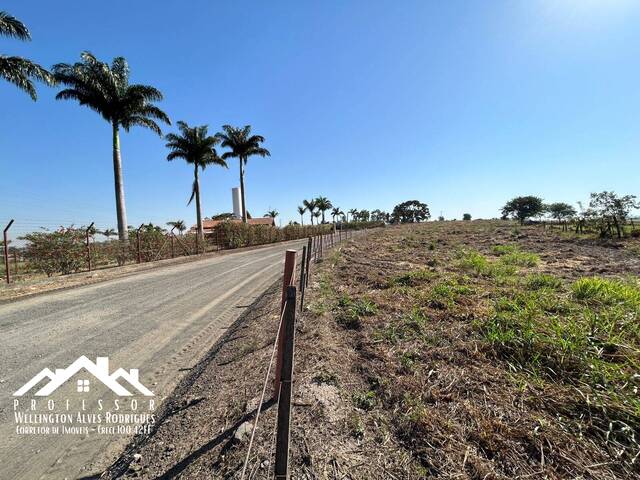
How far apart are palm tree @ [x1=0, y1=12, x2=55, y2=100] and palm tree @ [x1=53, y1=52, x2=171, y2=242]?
17.7 ft

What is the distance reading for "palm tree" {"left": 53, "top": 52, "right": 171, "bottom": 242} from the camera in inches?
623

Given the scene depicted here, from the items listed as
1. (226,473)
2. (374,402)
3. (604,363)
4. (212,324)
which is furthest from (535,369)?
(212,324)

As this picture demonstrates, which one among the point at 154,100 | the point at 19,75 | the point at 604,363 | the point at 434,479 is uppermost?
the point at 154,100

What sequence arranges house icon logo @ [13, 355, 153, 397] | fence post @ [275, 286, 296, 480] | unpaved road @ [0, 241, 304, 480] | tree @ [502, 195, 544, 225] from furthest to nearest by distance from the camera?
tree @ [502, 195, 544, 225], house icon logo @ [13, 355, 153, 397], unpaved road @ [0, 241, 304, 480], fence post @ [275, 286, 296, 480]

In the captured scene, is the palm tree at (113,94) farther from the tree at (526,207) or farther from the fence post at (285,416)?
the tree at (526,207)

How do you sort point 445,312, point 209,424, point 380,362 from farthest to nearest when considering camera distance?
point 445,312, point 380,362, point 209,424

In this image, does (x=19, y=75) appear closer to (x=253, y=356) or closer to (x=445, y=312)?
(x=253, y=356)

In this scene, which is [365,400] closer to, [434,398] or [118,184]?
[434,398]

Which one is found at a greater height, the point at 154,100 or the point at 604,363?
the point at 154,100

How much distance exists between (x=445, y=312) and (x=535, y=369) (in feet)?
5.33

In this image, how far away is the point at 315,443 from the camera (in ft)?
6.48

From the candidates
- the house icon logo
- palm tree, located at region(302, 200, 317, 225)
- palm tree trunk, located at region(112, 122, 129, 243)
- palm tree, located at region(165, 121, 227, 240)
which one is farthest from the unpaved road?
palm tree, located at region(302, 200, 317, 225)

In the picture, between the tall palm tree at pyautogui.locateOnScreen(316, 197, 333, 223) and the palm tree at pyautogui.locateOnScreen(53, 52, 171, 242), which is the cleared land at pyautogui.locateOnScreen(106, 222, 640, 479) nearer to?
the palm tree at pyautogui.locateOnScreen(53, 52, 171, 242)

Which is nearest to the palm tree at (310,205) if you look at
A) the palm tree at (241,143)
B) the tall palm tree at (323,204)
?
the tall palm tree at (323,204)
